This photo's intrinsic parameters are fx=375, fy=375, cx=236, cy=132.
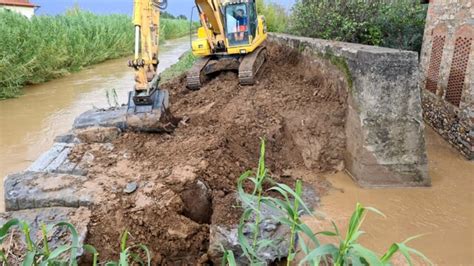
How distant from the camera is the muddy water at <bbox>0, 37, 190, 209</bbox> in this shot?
6.25 metres

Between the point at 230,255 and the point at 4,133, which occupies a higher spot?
the point at 230,255

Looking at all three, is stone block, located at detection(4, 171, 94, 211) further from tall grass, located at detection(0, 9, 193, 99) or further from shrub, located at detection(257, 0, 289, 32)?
shrub, located at detection(257, 0, 289, 32)

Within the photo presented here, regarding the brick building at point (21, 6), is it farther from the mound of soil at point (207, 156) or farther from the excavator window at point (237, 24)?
the mound of soil at point (207, 156)

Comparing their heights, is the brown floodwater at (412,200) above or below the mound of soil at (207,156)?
below

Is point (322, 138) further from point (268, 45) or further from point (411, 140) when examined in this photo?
point (268, 45)

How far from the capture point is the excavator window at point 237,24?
6.79 meters

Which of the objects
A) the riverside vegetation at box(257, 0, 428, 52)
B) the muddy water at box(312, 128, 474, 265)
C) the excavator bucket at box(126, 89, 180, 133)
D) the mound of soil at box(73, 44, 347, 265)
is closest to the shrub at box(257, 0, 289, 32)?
the riverside vegetation at box(257, 0, 428, 52)

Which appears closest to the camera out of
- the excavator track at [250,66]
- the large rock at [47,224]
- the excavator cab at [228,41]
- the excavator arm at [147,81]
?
the large rock at [47,224]

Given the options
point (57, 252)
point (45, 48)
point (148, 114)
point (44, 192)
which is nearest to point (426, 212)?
point (148, 114)

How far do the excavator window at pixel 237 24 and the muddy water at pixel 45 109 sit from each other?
3701 mm

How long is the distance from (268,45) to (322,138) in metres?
4.46

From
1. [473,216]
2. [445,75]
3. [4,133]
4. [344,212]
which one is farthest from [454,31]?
[4,133]

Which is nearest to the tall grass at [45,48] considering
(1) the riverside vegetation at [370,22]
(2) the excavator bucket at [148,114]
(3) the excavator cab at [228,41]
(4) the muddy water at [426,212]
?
(3) the excavator cab at [228,41]

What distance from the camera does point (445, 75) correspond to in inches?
223
